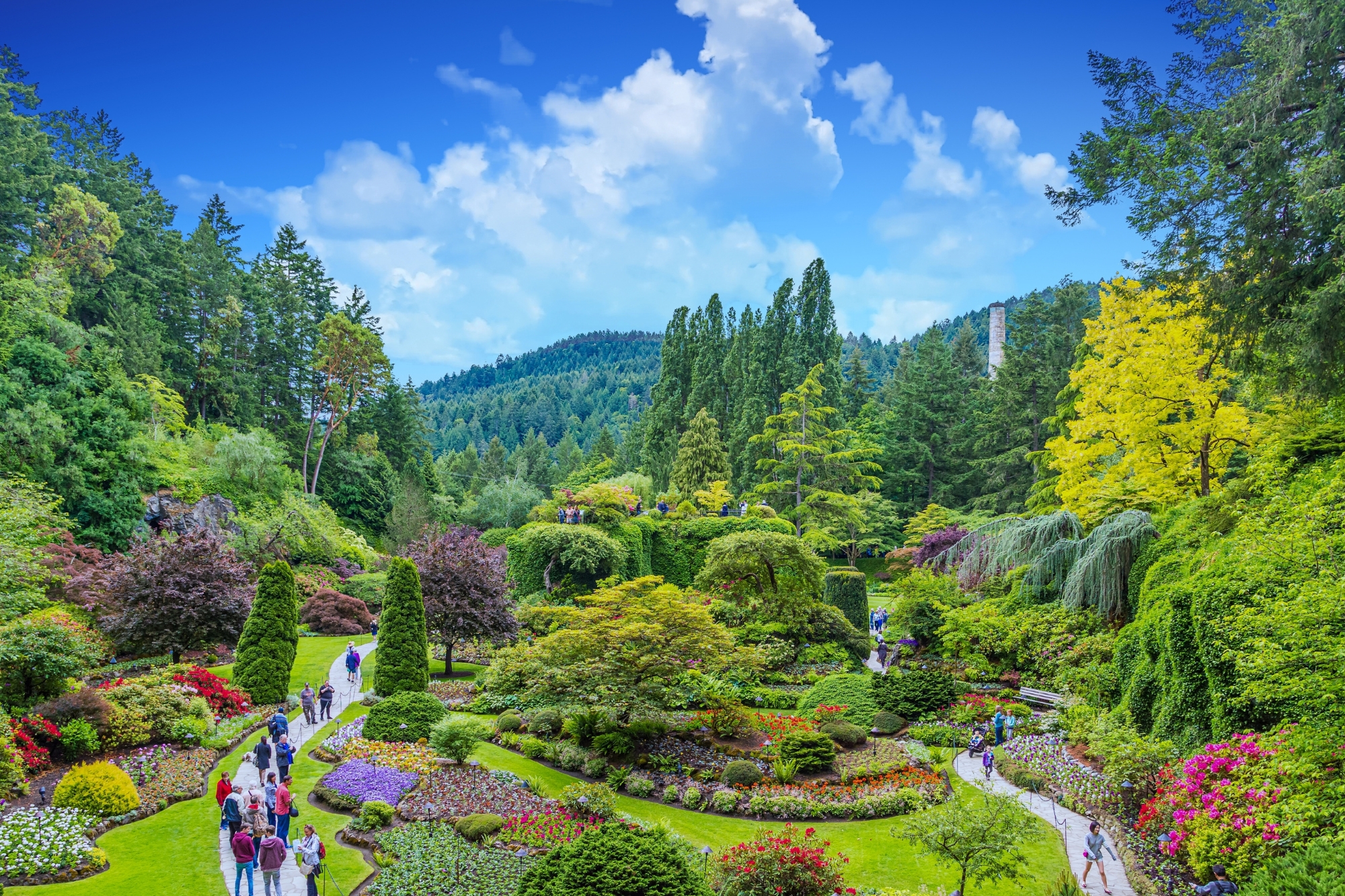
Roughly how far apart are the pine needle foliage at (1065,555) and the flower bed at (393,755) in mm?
15953

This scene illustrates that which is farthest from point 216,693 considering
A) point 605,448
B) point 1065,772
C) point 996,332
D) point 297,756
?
point 996,332

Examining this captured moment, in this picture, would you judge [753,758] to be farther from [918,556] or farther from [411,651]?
[918,556]

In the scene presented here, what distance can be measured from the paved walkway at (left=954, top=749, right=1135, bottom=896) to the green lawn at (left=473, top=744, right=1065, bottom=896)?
196 mm

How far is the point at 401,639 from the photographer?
19.8 meters

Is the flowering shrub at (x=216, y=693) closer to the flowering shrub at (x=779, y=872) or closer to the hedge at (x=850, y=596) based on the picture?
the flowering shrub at (x=779, y=872)

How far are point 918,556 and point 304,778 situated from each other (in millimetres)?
26662

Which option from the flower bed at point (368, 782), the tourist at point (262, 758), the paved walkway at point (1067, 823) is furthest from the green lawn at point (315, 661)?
the paved walkway at point (1067, 823)

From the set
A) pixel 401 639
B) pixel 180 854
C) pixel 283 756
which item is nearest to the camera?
pixel 180 854

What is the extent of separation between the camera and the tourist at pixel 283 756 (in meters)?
13.7

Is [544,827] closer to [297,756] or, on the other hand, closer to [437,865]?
[437,865]

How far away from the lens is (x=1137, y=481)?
20.8 meters

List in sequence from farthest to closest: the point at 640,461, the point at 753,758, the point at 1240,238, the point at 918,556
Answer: the point at 640,461, the point at 918,556, the point at 753,758, the point at 1240,238

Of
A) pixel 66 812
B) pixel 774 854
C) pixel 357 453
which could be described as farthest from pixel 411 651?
pixel 357 453

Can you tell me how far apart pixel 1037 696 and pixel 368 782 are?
15915 mm
